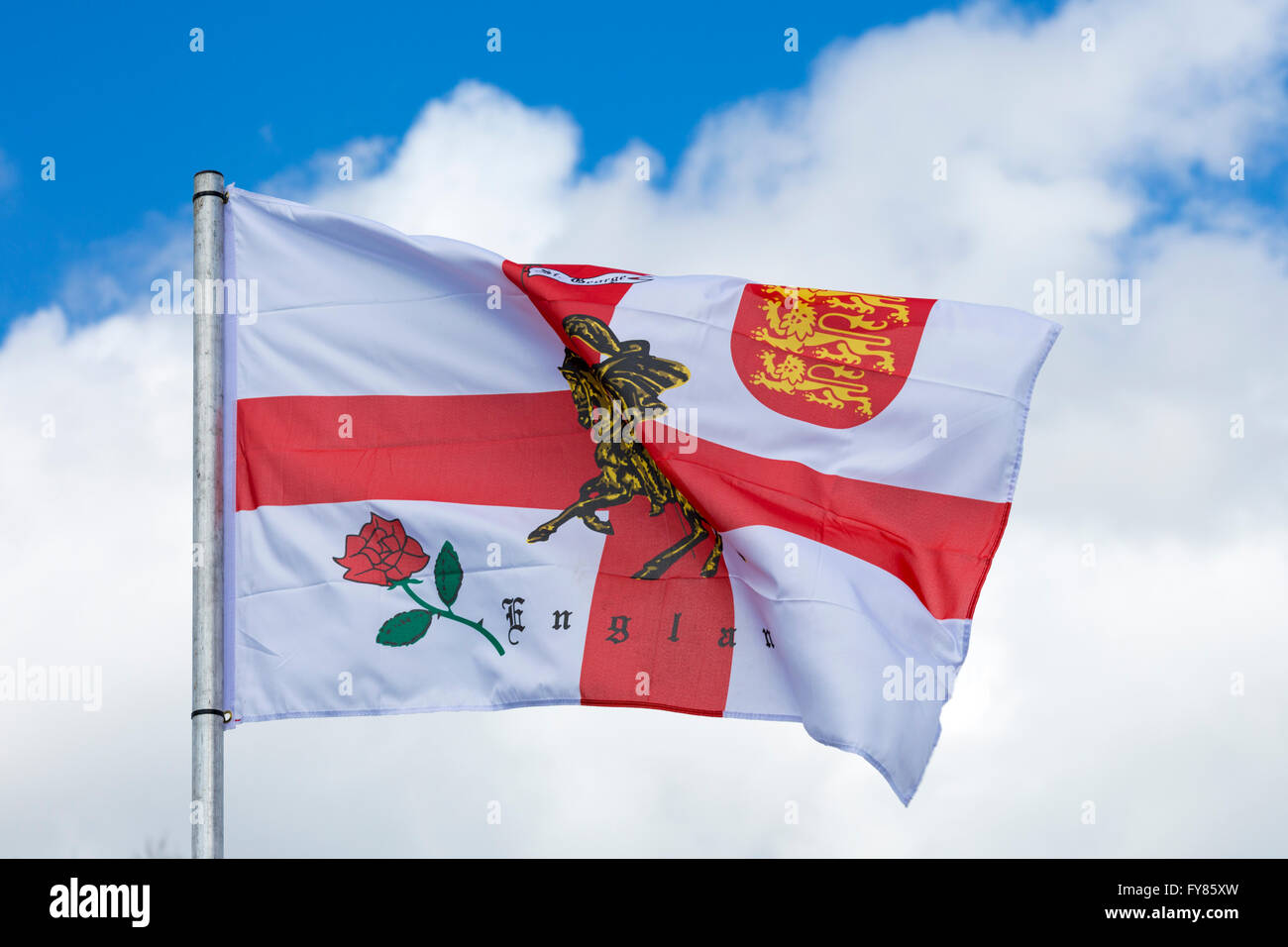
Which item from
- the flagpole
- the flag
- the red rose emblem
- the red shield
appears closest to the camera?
the flagpole

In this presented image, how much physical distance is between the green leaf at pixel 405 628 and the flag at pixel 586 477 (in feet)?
0.05

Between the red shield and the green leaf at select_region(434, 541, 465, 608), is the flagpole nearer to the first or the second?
the green leaf at select_region(434, 541, 465, 608)

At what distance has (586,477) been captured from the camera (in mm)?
10070

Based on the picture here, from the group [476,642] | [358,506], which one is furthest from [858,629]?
[358,506]

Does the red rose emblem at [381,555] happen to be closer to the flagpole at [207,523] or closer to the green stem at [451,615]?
the green stem at [451,615]

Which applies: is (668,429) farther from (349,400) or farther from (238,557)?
(238,557)

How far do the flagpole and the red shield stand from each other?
332 centimetres

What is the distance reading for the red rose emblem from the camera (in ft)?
31.8

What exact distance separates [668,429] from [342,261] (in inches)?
94.8

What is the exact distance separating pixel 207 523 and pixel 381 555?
1.22 meters

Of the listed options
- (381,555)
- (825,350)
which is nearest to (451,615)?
(381,555)

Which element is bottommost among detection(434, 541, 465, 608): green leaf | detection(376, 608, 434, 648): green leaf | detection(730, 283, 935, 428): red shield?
detection(376, 608, 434, 648): green leaf

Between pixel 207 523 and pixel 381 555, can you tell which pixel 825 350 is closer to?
pixel 381 555

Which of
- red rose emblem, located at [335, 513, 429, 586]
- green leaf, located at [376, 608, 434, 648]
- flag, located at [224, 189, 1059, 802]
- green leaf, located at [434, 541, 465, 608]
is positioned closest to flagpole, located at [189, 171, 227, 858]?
flag, located at [224, 189, 1059, 802]
